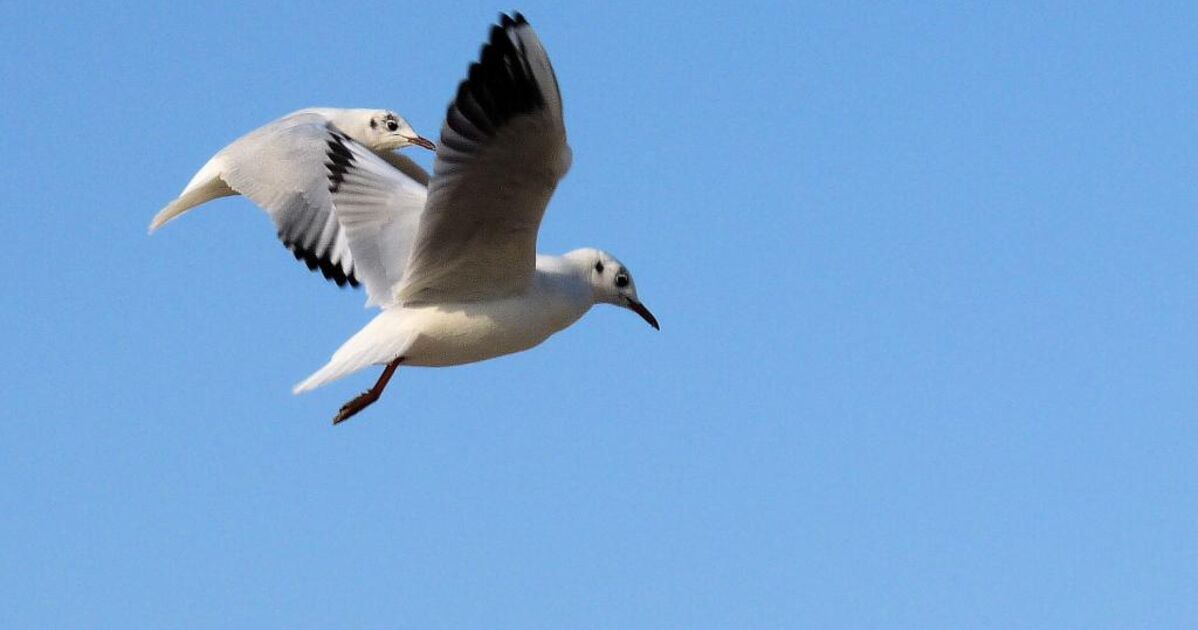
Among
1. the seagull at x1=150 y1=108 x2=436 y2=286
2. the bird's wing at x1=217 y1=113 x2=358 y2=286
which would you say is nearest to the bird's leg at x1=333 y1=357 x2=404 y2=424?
the seagull at x1=150 y1=108 x2=436 y2=286

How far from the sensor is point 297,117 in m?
9.58

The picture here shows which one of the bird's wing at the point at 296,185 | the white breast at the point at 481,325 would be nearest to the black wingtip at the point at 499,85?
the white breast at the point at 481,325

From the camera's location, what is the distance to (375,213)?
6.88m

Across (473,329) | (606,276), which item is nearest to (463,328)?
(473,329)

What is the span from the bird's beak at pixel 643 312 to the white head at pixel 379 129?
2.82 metres

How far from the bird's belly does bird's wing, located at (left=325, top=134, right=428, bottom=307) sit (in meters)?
0.21

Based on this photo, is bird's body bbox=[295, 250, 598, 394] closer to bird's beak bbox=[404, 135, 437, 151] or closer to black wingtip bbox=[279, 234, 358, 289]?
black wingtip bbox=[279, 234, 358, 289]

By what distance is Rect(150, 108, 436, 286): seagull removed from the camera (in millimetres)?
8297

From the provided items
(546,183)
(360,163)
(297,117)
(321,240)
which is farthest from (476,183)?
(297,117)

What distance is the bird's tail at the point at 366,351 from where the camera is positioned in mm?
6188

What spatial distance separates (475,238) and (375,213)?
81 centimetres

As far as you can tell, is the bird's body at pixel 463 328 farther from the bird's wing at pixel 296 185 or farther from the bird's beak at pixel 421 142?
the bird's beak at pixel 421 142

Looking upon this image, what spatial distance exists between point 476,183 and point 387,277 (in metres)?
0.90

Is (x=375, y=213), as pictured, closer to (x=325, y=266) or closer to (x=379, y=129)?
(x=325, y=266)
